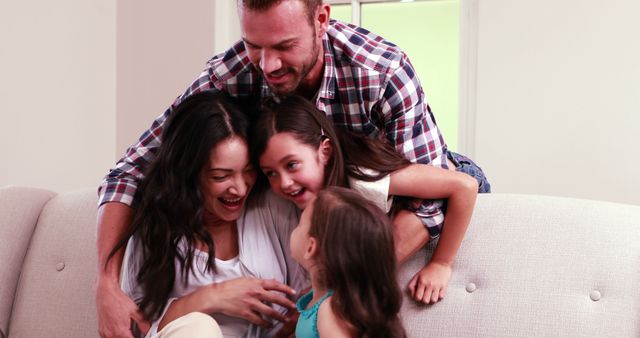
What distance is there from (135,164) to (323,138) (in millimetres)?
495

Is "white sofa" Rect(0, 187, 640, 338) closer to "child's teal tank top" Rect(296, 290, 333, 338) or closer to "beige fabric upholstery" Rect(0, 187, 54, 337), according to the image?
"beige fabric upholstery" Rect(0, 187, 54, 337)

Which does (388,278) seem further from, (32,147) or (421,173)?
(32,147)

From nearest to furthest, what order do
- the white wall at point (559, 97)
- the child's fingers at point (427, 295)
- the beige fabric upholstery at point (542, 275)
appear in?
the beige fabric upholstery at point (542, 275) → the child's fingers at point (427, 295) → the white wall at point (559, 97)

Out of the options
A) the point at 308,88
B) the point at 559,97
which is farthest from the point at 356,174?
the point at 559,97

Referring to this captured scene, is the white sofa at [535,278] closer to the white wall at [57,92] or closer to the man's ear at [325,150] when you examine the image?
the man's ear at [325,150]

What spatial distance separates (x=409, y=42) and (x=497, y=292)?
243cm

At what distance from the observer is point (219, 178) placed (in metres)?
1.81

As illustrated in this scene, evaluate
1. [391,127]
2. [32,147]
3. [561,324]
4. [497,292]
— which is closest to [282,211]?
[391,127]

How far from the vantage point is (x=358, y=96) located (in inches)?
75.1

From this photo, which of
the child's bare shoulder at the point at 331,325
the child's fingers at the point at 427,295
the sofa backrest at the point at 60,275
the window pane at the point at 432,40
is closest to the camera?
the child's bare shoulder at the point at 331,325

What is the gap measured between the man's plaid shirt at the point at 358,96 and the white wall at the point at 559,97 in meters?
1.82

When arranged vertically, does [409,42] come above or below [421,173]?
above

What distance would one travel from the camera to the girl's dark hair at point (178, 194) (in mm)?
1812

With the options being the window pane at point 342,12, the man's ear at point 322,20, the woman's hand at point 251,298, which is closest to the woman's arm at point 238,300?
the woman's hand at point 251,298
